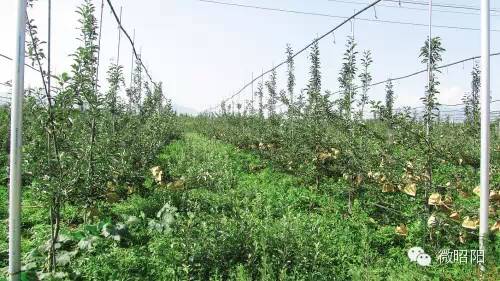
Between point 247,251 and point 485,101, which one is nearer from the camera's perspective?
point 485,101

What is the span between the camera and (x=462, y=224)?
4.72m

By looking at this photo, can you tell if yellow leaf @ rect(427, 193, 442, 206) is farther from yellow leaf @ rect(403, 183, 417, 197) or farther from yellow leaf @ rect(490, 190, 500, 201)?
yellow leaf @ rect(490, 190, 500, 201)

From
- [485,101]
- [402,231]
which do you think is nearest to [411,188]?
[402,231]

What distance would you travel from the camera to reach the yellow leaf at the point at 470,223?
4.63m

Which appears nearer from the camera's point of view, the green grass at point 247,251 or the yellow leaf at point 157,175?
the green grass at point 247,251

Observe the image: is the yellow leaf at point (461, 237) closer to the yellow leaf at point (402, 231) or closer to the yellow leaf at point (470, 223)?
the yellow leaf at point (470, 223)

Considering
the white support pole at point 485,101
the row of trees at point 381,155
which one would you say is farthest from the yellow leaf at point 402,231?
the white support pole at point 485,101

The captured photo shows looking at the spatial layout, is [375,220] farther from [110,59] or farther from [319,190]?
[110,59]

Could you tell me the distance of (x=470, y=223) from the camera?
4664 millimetres

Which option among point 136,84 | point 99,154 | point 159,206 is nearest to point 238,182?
point 159,206

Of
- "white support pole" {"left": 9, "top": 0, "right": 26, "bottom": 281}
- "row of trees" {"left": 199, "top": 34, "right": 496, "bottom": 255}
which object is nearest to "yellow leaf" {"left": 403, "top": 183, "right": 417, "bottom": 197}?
"row of trees" {"left": 199, "top": 34, "right": 496, "bottom": 255}

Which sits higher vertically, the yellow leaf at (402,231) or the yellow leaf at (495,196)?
the yellow leaf at (495,196)

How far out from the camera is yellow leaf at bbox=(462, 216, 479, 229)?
15.2ft

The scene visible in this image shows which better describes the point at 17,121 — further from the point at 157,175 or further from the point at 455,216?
the point at 455,216
